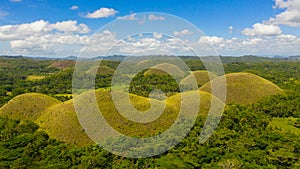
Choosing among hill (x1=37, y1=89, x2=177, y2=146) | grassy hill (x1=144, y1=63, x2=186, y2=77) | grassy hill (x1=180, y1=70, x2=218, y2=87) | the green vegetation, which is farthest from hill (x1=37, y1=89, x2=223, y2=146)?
grassy hill (x1=144, y1=63, x2=186, y2=77)

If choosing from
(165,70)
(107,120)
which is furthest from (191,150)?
(165,70)

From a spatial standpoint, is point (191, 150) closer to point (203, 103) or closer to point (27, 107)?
point (203, 103)

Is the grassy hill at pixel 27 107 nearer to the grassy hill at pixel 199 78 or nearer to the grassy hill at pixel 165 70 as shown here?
the grassy hill at pixel 199 78

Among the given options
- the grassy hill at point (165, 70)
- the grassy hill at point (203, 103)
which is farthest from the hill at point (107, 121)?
the grassy hill at point (165, 70)

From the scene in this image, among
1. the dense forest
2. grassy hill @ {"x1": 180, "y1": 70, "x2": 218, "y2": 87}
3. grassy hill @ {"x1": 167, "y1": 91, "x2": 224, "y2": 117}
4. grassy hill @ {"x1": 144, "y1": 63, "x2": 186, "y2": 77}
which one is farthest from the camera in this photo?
grassy hill @ {"x1": 144, "y1": 63, "x2": 186, "y2": 77}

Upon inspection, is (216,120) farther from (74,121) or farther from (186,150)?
(74,121)

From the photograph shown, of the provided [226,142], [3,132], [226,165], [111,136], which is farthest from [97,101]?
[226,165]

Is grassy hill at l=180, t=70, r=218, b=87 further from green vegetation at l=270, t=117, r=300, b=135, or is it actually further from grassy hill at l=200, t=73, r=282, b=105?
green vegetation at l=270, t=117, r=300, b=135
